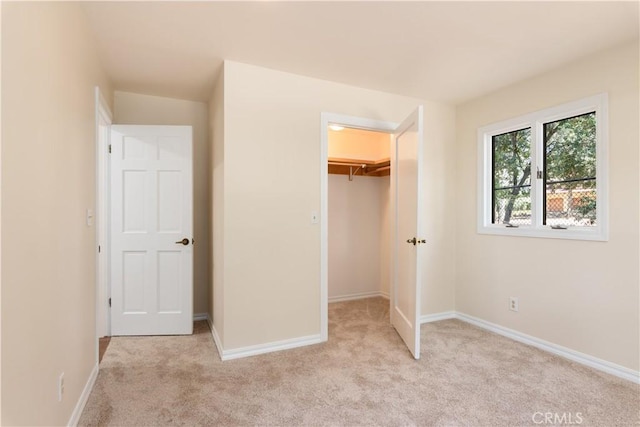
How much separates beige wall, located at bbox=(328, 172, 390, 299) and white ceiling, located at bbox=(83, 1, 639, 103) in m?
1.71

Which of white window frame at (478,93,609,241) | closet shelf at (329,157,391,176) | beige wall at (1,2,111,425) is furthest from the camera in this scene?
closet shelf at (329,157,391,176)

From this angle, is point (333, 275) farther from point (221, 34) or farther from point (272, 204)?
point (221, 34)

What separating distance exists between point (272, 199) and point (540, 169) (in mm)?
2335

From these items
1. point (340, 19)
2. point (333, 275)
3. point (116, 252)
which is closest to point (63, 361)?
point (116, 252)

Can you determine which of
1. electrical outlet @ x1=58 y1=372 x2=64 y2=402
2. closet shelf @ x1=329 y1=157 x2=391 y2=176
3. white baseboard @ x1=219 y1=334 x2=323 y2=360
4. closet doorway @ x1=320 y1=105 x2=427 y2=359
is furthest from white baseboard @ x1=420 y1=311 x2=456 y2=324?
electrical outlet @ x1=58 y1=372 x2=64 y2=402

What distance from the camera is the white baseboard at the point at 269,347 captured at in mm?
2592

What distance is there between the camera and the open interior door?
2.61 meters

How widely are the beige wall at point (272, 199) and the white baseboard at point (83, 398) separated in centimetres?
86

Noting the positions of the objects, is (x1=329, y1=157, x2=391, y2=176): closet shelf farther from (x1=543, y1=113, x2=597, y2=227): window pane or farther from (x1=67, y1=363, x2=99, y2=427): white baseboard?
(x1=67, y1=363, x2=99, y2=427): white baseboard

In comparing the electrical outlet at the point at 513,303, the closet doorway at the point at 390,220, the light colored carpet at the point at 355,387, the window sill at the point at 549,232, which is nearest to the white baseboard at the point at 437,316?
the closet doorway at the point at 390,220

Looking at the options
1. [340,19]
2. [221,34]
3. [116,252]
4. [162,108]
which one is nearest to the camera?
[340,19]

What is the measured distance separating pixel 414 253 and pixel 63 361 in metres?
2.34

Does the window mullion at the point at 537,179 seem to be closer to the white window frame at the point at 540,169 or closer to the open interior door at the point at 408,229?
the white window frame at the point at 540,169

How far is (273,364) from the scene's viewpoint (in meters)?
2.50
